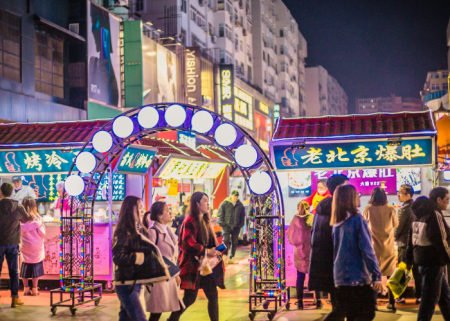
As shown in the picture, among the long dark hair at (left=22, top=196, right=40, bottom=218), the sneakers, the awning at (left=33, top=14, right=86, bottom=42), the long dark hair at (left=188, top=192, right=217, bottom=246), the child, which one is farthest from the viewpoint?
the awning at (left=33, top=14, right=86, bottom=42)

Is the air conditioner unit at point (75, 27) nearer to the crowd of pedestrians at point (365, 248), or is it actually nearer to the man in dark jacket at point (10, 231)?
the man in dark jacket at point (10, 231)

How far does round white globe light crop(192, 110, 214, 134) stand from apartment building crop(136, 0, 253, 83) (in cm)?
1872

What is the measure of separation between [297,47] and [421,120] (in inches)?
2808

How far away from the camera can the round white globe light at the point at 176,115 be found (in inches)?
327

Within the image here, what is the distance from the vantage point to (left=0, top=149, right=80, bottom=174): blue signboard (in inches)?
424

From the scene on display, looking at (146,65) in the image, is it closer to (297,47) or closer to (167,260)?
(167,260)

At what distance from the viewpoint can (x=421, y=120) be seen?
32.1ft

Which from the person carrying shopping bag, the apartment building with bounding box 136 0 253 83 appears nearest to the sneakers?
the person carrying shopping bag

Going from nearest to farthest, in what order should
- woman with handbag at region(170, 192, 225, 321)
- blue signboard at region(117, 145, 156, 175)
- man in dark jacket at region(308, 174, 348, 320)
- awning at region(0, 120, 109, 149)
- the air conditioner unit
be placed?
1. man in dark jacket at region(308, 174, 348, 320)
2. woman with handbag at region(170, 192, 225, 321)
3. awning at region(0, 120, 109, 149)
4. blue signboard at region(117, 145, 156, 175)
5. the air conditioner unit

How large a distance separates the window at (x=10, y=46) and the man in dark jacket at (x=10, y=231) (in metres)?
9.34

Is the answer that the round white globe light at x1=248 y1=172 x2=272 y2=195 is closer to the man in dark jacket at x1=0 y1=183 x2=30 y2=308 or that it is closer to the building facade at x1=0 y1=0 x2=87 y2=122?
the man in dark jacket at x1=0 y1=183 x2=30 y2=308

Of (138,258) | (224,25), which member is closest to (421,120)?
(138,258)

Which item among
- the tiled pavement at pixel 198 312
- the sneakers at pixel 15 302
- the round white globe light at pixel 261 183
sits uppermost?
the round white globe light at pixel 261 183

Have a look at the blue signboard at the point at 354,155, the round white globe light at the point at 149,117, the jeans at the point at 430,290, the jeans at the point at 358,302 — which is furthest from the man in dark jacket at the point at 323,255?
the blue signboard at the point at 354,155
